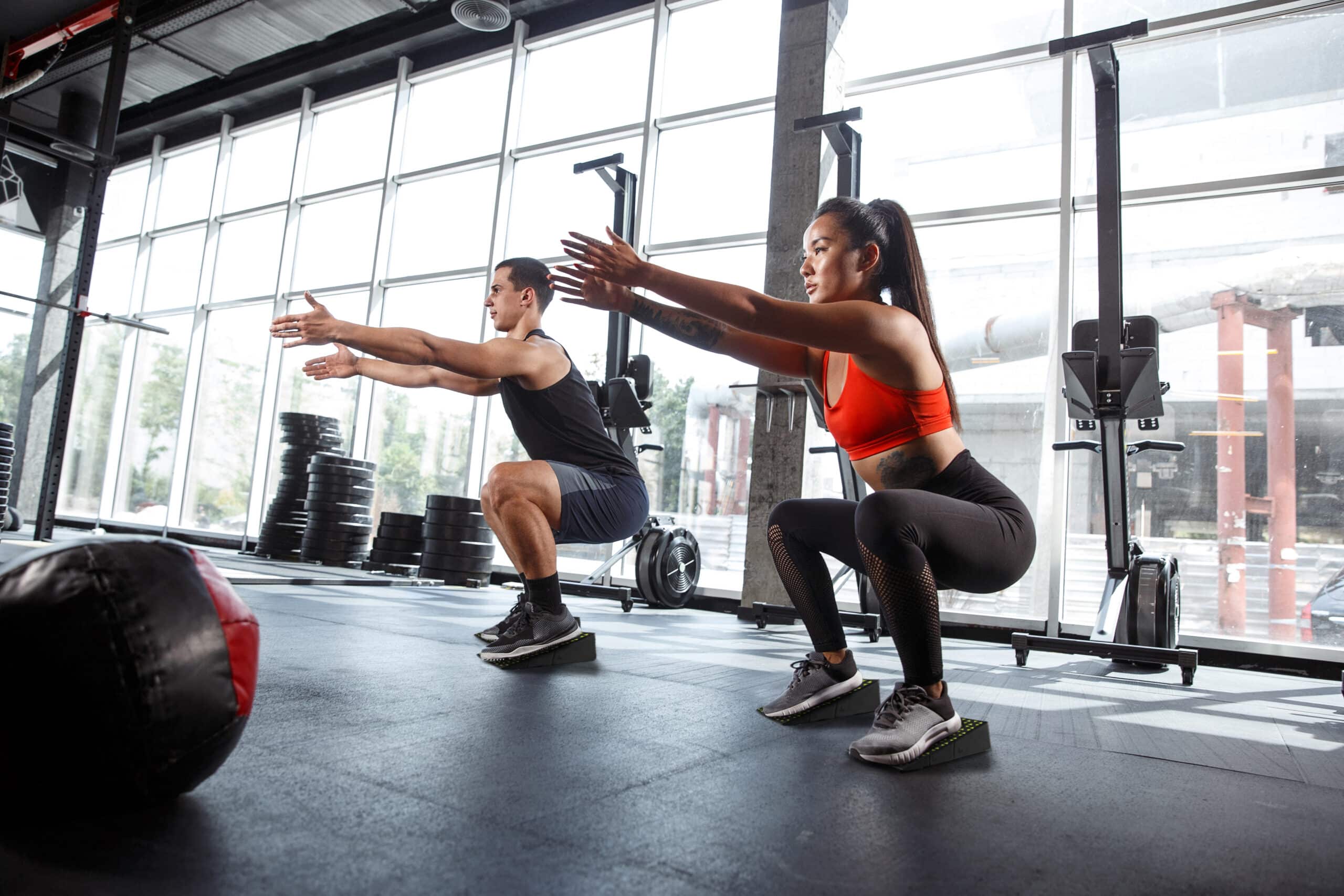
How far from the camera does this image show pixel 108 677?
3.28ft

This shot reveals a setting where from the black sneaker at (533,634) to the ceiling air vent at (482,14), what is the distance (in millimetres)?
4762

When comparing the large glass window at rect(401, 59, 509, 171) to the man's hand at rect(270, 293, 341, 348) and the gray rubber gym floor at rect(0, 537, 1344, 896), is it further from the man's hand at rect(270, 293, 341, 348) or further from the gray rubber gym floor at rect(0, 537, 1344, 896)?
the gray rubber gym floor at rect(0, 537, 1344, 896)

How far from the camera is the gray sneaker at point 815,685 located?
2.02 meters

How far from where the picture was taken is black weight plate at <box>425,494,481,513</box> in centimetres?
616

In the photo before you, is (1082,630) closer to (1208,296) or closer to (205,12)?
(1208,296)

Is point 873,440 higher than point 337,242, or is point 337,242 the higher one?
point 337,242

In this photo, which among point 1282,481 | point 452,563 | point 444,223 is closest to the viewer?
point 1282,481

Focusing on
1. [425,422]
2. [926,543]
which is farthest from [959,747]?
[425,422]

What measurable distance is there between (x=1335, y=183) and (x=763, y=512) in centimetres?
360

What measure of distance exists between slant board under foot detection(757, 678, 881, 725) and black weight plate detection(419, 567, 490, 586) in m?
4.38

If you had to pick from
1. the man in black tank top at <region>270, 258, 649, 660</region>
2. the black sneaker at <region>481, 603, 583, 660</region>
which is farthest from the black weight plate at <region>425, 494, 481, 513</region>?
the black sneaker at <region>481, 603, 583, 660</region>

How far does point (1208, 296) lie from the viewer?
4898 mm

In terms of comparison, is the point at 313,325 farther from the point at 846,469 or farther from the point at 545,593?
the point at 846,469

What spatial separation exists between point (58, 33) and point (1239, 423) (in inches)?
387
